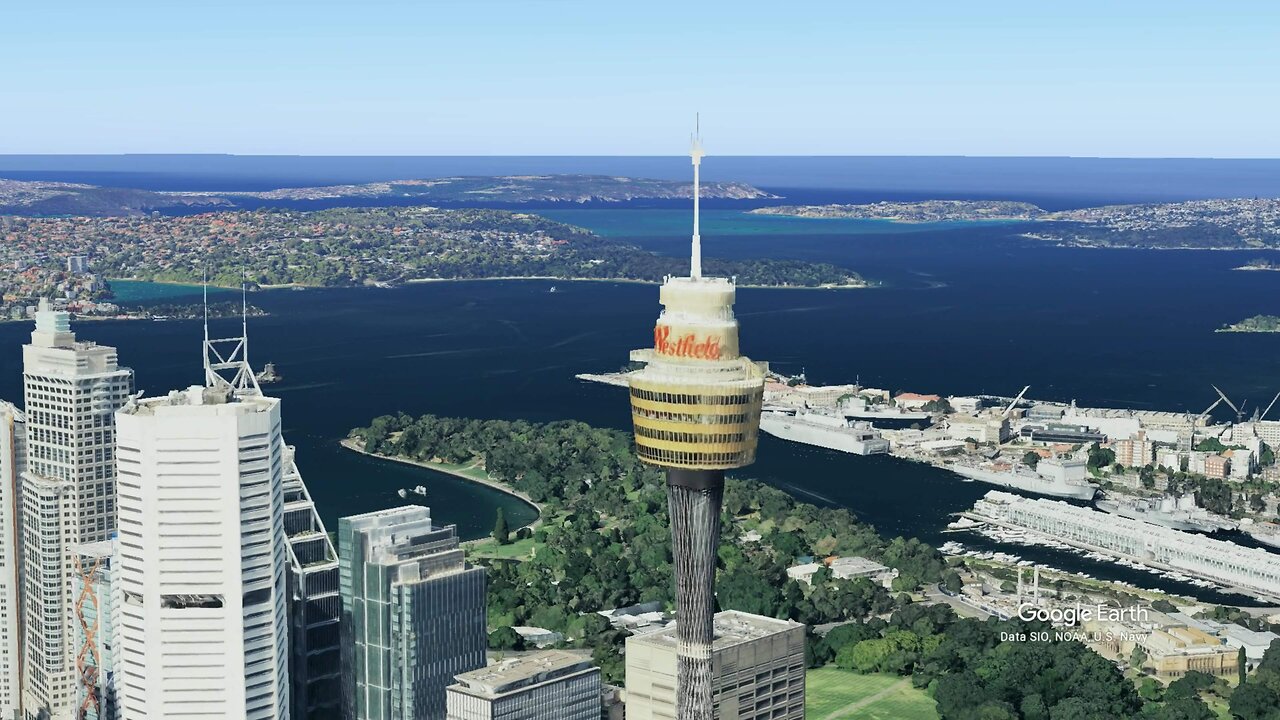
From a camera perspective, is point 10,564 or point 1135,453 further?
point 1135,453

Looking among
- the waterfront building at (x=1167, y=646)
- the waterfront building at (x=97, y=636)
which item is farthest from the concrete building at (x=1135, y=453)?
the waterfront building at (x=97, y=636)

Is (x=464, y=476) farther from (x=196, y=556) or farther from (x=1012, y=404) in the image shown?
(x=196, y=556)

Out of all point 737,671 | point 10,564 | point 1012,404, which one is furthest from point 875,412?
point 737,671

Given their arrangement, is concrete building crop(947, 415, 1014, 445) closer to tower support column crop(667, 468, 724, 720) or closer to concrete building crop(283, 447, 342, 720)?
concrete building crop(283, 447, 342, 720)

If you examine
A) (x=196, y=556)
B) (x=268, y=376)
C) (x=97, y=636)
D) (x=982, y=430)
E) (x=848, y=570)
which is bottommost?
(x=848, y=570)

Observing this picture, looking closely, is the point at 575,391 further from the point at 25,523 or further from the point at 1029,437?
the point at 25,523

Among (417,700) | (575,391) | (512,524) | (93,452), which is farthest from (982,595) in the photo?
(575,391)
